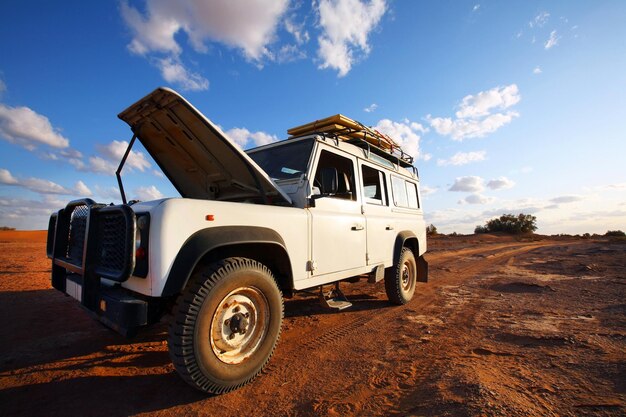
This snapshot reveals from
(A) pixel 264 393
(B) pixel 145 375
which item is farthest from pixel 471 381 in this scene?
(B) pixel 145 375

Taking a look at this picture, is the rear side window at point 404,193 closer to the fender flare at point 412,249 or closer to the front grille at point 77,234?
the fender flare at point 412,249

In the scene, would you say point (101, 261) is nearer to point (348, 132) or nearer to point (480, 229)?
point (348, 132)

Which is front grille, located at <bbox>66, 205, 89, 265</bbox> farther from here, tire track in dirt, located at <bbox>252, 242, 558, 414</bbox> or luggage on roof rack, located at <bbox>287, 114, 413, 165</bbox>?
luggage on roof rack, located at <bbox>287, 114, 413, 165</bbox>

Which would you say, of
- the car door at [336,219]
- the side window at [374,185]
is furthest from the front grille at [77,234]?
the side window at [374,185]

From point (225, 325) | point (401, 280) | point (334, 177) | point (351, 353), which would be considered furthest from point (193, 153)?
point (401, 280)

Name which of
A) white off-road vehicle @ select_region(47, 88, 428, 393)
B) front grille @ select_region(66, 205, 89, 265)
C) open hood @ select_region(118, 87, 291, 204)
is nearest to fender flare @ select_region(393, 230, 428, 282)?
white off-road vehicle @ select_region(47, 88, 428, 393)

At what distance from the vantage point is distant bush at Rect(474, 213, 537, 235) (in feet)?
114

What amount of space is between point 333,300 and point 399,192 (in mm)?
2590

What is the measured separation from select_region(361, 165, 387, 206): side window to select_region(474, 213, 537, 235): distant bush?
3653 centimetres

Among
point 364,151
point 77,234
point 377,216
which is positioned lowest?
point 77,234

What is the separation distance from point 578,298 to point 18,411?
7.39 metres

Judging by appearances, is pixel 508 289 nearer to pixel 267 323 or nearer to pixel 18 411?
pixel 267 323

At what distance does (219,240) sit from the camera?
7.41 ft

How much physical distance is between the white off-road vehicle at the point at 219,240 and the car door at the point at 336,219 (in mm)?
15
